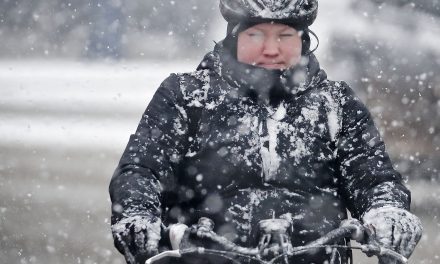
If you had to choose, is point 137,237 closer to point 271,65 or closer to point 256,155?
point 256,155

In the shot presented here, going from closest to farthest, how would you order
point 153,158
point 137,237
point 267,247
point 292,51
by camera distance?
point 267,247 → point 137,237 → point 153,158 → point 292,51

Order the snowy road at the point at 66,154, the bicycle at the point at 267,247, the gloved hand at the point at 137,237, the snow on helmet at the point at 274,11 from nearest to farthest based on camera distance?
the bicycle at the point at 267,247
the gloved hand at the point at 137,237
the snow on helmet at the point at 274,11
the snowy road at the point at 66,154

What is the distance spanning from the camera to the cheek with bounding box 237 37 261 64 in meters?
3.18

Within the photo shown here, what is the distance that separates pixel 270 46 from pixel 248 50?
9 cm

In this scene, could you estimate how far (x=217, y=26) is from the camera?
6.33 m

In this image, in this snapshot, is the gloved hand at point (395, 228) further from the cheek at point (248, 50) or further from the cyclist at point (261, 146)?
the cheek at point (248, 50)

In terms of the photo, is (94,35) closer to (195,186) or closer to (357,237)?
(195,186)

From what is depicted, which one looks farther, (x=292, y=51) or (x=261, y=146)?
(x=292, y=51)

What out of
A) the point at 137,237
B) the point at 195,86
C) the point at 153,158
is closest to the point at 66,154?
the point at 195,86

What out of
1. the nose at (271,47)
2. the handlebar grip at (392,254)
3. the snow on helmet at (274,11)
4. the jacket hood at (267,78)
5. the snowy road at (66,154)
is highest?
the snowy road at (66,154)

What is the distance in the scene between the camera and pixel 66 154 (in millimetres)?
7652

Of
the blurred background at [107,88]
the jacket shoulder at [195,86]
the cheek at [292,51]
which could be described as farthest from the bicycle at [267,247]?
the blurred background at [107,88]

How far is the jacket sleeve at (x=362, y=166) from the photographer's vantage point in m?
3.00

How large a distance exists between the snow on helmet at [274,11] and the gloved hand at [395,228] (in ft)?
2.75
